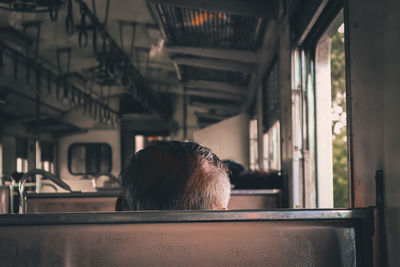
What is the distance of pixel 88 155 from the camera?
13.2m

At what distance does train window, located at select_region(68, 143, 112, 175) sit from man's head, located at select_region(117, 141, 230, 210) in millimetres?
11886

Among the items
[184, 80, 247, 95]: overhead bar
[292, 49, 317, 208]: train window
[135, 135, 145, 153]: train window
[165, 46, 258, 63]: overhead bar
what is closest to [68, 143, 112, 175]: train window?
[135, 135, 145, 153]: train window

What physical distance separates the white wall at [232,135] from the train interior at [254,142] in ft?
0.07

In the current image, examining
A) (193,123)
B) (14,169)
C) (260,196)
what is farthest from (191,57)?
(193,123)

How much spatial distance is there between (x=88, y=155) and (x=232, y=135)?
7332mm

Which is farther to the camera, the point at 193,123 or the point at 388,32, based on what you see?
the point at 193,123

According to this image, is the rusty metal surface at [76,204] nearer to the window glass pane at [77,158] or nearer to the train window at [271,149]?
the train window at [271,149]

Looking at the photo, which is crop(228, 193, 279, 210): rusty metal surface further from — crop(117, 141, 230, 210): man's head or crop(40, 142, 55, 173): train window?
crop(40, 142, 55, 173): train window

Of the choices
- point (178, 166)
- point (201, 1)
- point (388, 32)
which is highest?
point (201, 1)

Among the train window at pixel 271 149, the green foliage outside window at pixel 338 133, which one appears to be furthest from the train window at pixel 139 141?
the train window at pixel 271 149

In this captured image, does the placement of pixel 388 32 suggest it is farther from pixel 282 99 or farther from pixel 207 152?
pixel 282 99

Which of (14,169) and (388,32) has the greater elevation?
(388,32)

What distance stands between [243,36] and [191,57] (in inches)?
49.5

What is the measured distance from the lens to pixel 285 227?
39.5 inches
